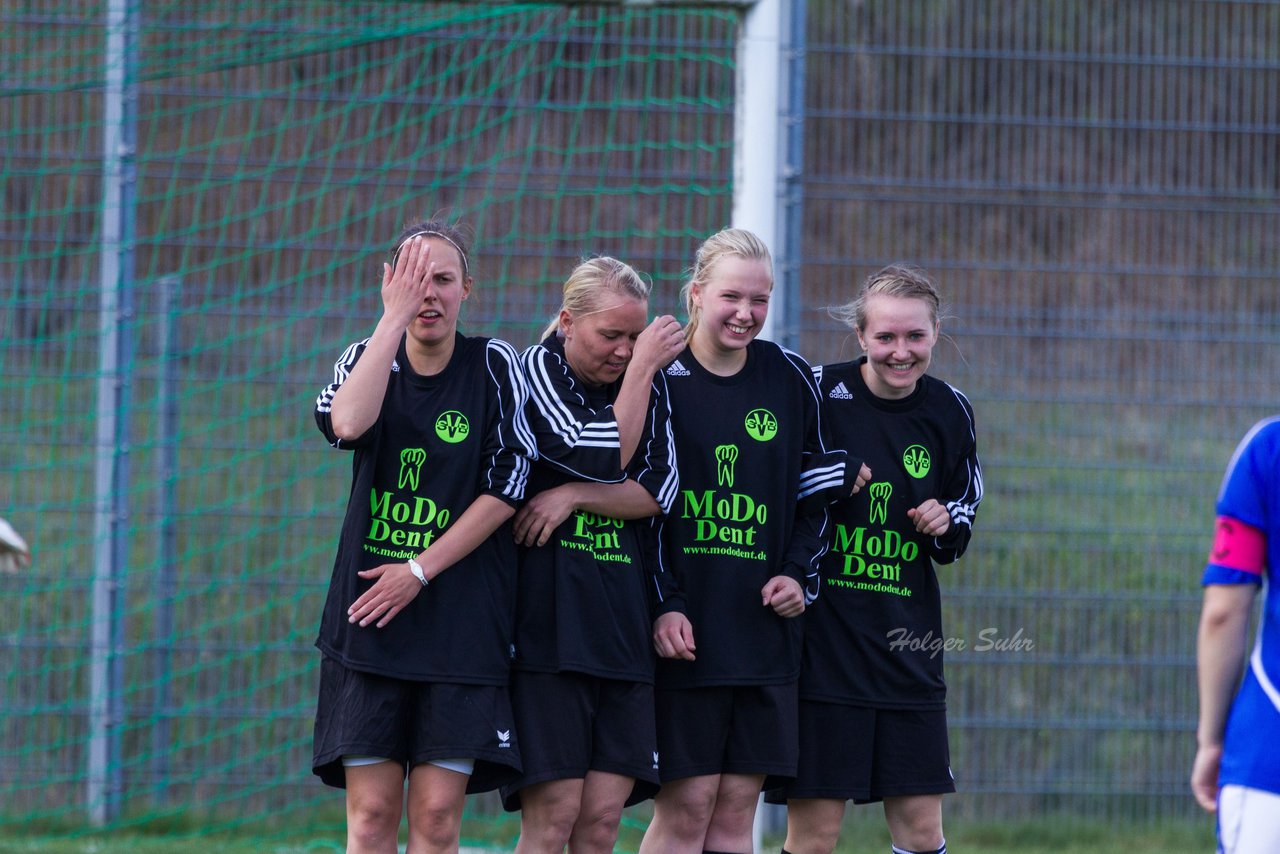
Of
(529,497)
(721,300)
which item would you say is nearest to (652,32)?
(721,300)

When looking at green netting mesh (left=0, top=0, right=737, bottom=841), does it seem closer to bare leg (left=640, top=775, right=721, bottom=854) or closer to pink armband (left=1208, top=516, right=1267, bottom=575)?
bare leg (left=640, top=775, right=721, bottom=854)

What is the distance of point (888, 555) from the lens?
3387mm

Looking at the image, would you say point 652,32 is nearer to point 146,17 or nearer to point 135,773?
point 146,17

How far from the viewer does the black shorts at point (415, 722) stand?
2.90 m

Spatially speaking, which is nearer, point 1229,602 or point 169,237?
point 1229,602

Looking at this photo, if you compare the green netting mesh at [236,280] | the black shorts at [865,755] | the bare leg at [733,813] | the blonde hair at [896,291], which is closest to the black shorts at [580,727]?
the bare leg at [733,813]

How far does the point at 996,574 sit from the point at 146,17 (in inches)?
144

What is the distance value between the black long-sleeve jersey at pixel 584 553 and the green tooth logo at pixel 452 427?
0.16 metres

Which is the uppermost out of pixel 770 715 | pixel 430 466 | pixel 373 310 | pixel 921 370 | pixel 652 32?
pixel 652 32

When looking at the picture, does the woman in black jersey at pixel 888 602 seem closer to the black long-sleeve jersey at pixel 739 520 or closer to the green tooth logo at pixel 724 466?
the black long-sleeve jersey at pixel 739 520

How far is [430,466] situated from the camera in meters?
3.02

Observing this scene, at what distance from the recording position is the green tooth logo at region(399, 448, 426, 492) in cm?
301

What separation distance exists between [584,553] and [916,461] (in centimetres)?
87

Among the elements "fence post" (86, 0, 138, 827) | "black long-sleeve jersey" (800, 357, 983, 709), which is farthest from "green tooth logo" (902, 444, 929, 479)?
"fence post" (86, 0, 138, 827)
